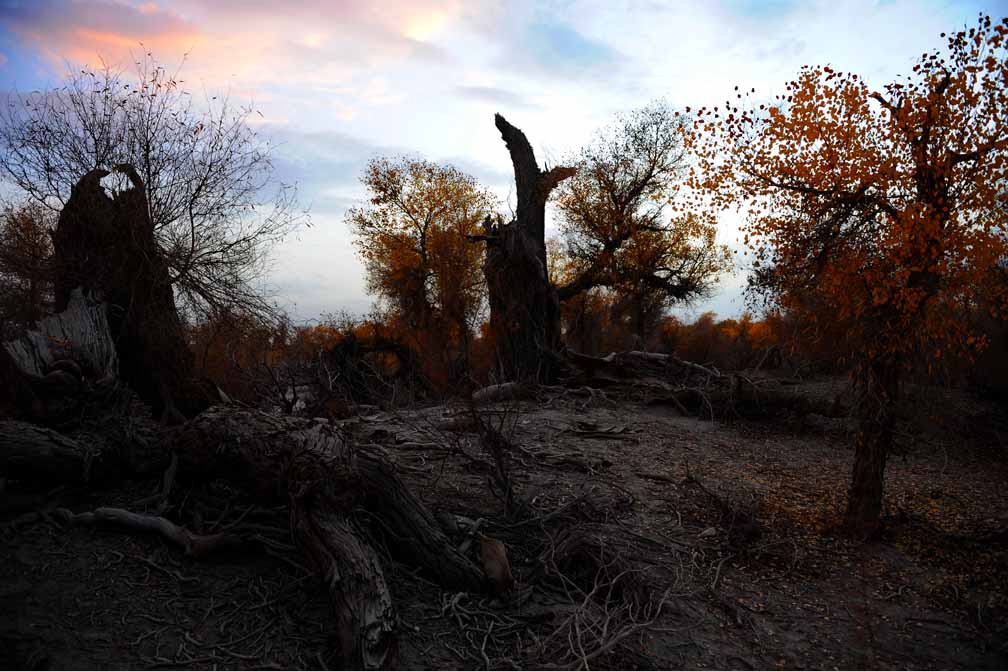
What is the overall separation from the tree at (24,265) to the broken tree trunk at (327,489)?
4.89 m

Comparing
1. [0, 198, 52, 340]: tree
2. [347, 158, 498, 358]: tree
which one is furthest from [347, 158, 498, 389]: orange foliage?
[0, 198, 52, 340]: tree

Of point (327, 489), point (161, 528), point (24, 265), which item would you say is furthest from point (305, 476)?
point (24, 265)

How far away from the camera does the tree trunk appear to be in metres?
6.77

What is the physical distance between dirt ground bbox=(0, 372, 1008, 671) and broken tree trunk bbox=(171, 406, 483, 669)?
21 cm

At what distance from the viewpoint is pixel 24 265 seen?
8.98 meters

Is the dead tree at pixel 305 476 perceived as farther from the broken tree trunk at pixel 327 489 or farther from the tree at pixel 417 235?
the tree at pixel 417 235

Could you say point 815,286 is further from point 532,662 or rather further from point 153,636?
point 153,636

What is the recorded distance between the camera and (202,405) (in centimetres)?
828

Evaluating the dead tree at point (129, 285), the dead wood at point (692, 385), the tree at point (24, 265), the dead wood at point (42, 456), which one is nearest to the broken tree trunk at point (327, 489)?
the dead wood at point (42, 456)

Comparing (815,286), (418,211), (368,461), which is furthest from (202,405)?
(418,211)

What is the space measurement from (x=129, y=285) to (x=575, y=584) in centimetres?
676

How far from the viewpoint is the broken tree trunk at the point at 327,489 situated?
4551 millimetres

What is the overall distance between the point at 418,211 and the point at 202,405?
23612 mm

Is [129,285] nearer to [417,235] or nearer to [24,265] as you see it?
[24,265]
